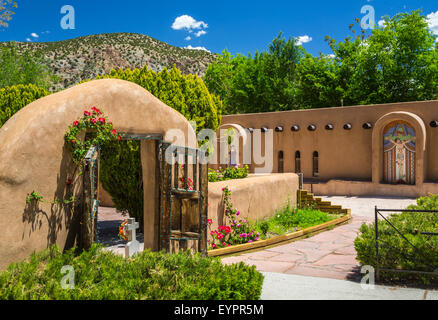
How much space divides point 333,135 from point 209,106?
10.6m

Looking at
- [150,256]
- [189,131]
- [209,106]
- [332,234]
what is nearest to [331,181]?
[332,234]

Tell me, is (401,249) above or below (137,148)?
below

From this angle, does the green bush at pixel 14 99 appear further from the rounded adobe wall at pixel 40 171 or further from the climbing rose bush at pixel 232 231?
the climbing rose bush at pixel 232 231

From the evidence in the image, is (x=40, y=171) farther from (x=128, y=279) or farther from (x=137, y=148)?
(x=137, y=148)

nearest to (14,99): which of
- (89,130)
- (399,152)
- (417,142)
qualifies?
(89,130)

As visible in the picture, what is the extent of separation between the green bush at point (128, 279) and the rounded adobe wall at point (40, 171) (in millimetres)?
447

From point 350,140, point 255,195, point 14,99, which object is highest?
point 14,99

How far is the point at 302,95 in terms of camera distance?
123ft

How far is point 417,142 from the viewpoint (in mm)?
17641

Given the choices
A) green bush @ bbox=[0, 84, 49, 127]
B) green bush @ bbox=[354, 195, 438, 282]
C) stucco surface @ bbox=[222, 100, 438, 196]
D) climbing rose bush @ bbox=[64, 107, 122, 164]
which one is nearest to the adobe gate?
climbing rose bush @ bbox=[64, 107, 122, 164]

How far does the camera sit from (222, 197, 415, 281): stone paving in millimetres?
7572

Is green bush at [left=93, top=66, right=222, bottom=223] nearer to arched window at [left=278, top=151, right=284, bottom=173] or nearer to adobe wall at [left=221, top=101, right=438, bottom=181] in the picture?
adobe wall at [left=221, top=101, right=438, bottom=181]

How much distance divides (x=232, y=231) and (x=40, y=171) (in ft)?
17.3
